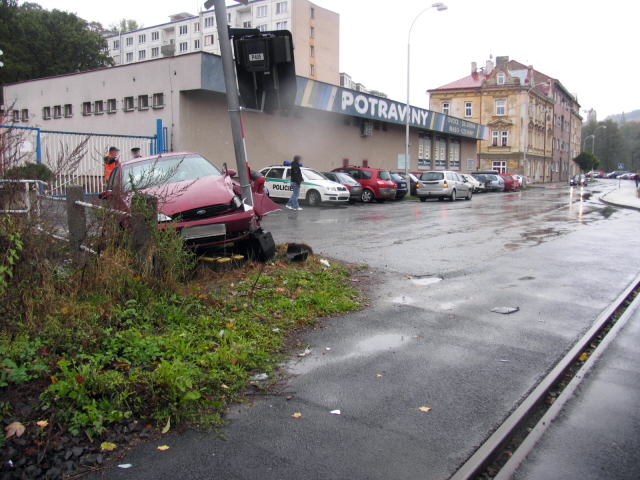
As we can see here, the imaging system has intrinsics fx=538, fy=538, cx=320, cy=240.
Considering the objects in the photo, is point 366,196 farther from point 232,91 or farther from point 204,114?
Result: point 232,91

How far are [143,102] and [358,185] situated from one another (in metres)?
9.83

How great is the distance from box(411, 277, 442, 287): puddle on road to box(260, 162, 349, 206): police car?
1359 cm

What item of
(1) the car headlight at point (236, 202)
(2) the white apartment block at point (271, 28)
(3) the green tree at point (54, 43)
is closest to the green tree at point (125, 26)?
(2) the white apartment block at point (271, 28)

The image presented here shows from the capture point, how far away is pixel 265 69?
7180 mm

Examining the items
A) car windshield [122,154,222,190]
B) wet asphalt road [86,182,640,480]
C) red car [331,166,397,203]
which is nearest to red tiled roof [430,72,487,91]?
red car [331,166,397,203]

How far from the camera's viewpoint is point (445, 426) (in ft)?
11.5

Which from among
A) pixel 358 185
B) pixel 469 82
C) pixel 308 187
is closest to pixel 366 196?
pixel 358 185

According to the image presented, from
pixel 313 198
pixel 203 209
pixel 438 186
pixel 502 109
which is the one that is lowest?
pixel 313 198

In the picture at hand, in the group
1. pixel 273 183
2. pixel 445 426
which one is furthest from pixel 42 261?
pixel 273 183

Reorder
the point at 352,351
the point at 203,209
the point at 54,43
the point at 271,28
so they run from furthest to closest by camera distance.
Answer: the point at 271,28 < the point at 54,43 < the point at 203,209 < the point at 352,351

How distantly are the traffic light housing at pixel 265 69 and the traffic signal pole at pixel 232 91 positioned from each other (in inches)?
4.2

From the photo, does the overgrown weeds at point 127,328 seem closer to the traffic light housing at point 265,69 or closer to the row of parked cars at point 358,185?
the traffic light housing at point 265,69

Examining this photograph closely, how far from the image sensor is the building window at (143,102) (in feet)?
71.9

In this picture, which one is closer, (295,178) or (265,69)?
(265,69)
